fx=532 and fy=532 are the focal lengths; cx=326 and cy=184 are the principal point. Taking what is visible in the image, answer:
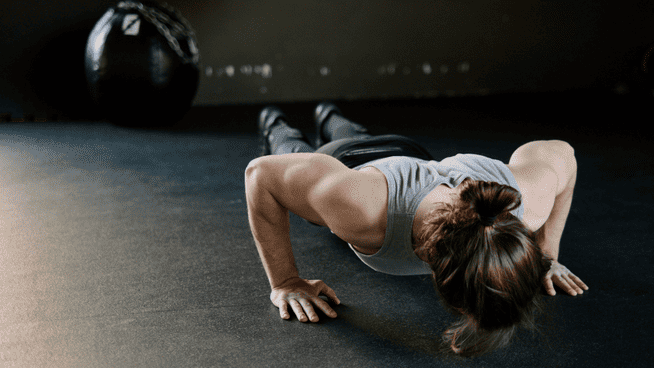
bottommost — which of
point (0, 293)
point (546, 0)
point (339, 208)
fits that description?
point (0, 293)

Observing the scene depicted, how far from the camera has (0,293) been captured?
4.51 feet

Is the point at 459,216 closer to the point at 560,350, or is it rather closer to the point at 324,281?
the point at 560,350

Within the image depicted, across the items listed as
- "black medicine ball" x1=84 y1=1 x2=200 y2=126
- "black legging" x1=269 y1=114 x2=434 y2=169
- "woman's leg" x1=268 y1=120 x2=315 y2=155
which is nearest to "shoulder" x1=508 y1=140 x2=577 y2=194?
"black legging" x1=269 y1=114 x2=434 y2=169

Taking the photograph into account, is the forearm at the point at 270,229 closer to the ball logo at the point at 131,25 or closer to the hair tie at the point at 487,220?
the hair tie at the point at 487,220

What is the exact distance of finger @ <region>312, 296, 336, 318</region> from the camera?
1281 millimetres

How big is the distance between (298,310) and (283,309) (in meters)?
0.04

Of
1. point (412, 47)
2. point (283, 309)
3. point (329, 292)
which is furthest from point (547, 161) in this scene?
point (412, 47)

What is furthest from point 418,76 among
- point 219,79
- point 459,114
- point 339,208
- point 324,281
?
point 339,208

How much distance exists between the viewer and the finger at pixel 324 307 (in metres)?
1.28

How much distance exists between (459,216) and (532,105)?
12.8ft

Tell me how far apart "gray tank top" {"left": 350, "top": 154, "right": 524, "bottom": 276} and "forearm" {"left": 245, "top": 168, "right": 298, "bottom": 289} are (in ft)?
0.69

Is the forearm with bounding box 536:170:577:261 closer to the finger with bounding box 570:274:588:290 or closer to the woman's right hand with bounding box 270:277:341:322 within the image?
the finger with bounding box 570:274:588:290

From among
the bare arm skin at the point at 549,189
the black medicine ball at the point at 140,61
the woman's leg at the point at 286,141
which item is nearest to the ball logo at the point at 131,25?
the black medicine ball at the point at 140,61

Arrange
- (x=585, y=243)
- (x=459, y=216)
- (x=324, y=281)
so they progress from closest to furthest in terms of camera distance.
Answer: (x=459, y=216) < (x=324, y=281) < (x=585, y=243)
